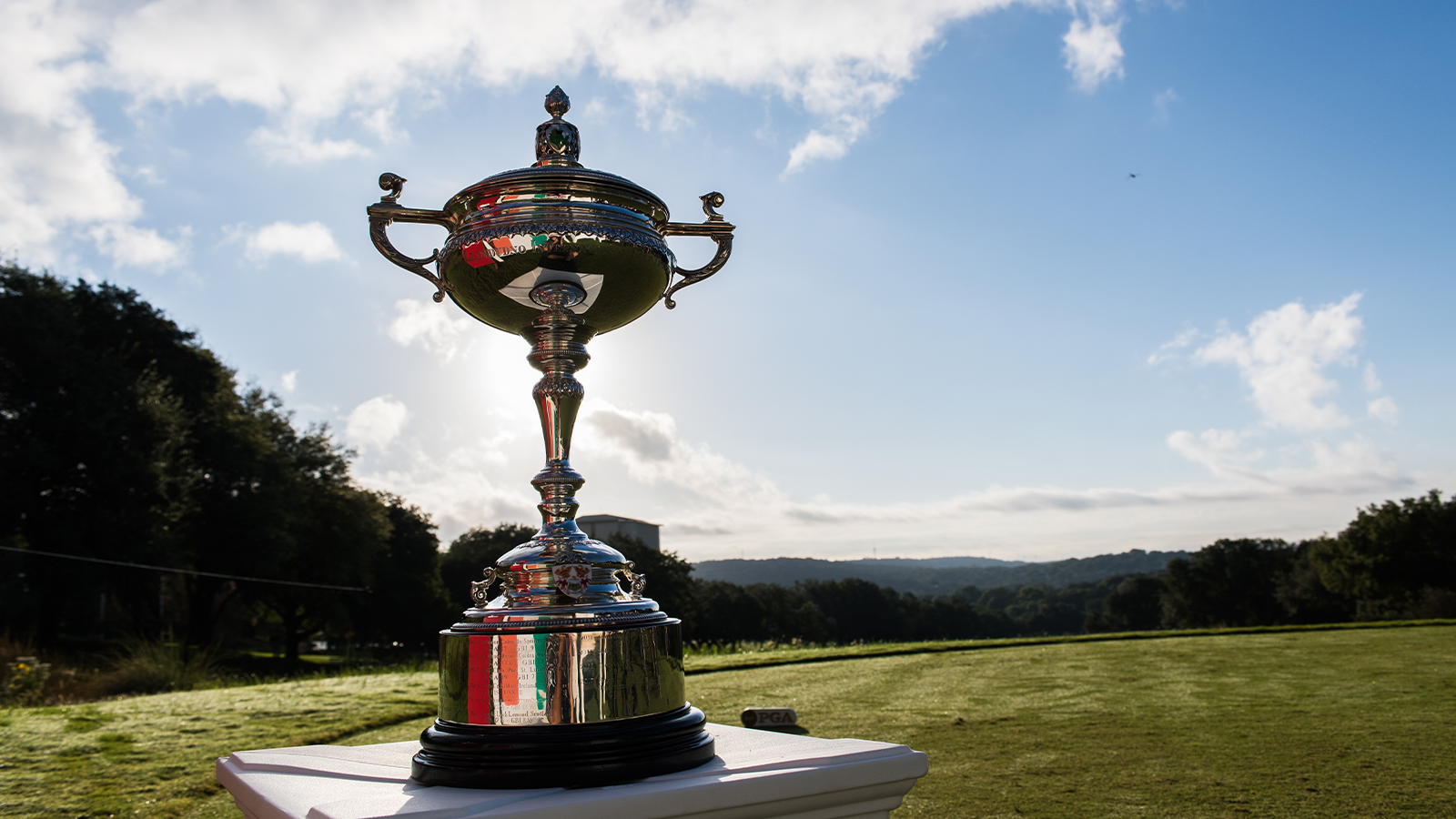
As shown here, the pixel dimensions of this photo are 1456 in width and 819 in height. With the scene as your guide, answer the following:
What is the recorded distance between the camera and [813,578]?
50156mm

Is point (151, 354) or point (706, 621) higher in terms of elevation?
point (151, 354)

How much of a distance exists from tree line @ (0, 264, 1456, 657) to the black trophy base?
11.9 metres

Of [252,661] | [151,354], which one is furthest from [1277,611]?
[151,354]

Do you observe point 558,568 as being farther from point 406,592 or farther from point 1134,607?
point 1134,607

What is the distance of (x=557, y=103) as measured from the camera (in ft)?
7.34

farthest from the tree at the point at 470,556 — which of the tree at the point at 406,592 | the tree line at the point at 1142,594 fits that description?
the tree at the point at 406,592

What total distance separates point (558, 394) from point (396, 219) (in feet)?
2.03

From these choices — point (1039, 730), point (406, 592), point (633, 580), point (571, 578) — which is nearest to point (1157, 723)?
point (1039, 730)

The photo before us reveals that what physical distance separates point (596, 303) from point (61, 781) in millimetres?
3986

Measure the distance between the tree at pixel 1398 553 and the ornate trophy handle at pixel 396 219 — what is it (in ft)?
128

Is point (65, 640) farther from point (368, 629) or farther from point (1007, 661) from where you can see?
point (1007, 661)

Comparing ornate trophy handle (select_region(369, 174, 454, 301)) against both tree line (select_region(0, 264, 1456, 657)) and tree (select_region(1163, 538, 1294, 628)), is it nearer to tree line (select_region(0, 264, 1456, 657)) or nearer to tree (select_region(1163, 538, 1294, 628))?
tree line (select_region(0, 264, 1456, 657))

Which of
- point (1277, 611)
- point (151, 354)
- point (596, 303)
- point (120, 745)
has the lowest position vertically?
point (1277, 611)

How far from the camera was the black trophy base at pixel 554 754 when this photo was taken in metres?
1.65
